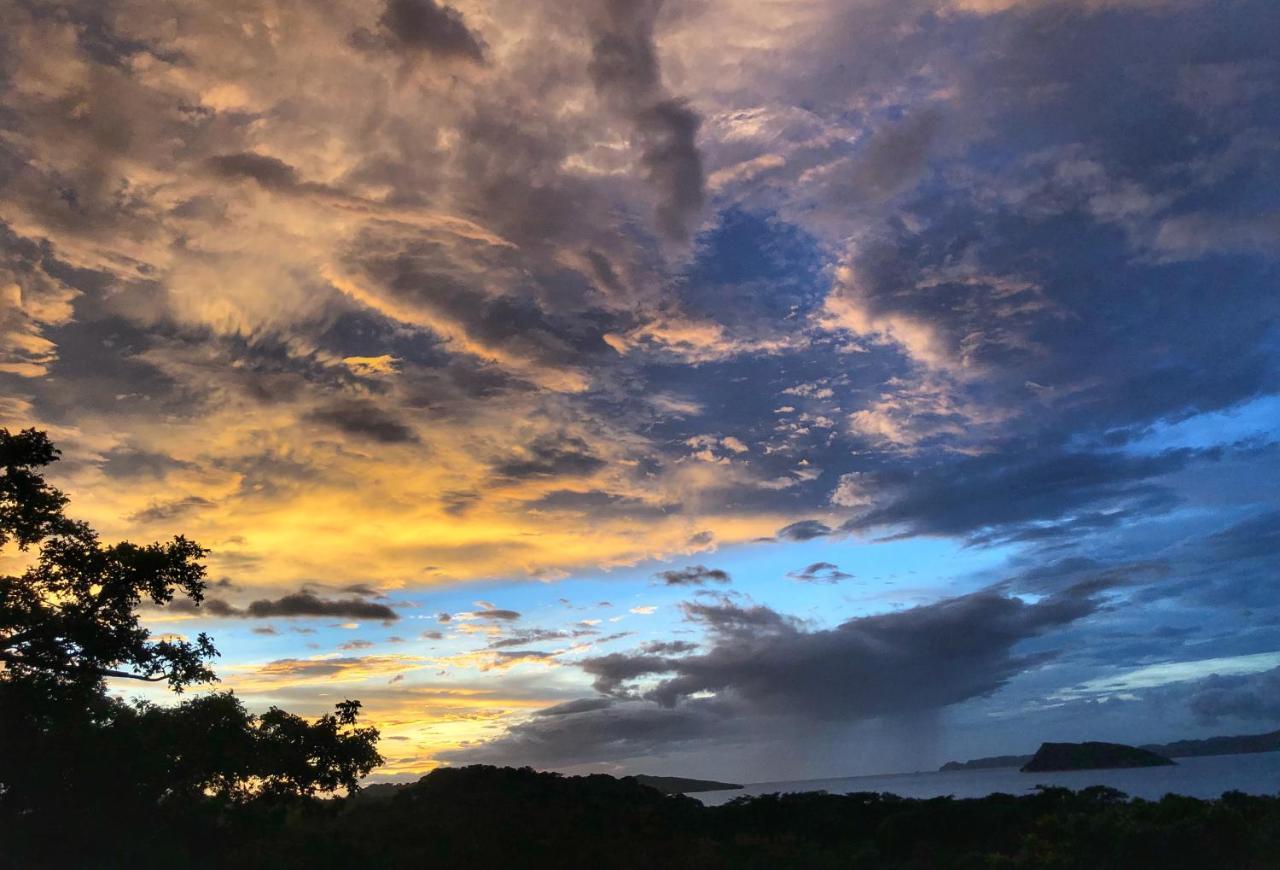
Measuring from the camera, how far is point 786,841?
1378 inches

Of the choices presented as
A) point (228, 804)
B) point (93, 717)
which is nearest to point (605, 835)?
point (228, 804)

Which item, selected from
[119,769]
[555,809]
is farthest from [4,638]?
[555,809]

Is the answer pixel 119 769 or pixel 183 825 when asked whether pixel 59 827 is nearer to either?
pixel 119 769

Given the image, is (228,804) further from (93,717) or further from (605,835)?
(605,835)

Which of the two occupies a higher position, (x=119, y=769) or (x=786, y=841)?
Answer: (x=119, y=769)

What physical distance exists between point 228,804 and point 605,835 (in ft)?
50.2

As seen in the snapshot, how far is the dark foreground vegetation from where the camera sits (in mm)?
20359

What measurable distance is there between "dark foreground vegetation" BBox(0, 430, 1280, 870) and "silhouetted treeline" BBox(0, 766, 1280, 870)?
78 millimetres

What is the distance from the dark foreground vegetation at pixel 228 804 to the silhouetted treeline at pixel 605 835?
8cm

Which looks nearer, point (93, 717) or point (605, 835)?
point (93, 717)

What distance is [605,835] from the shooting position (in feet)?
115

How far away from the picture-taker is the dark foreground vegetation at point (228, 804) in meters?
20.4

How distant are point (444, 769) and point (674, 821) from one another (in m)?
13.8

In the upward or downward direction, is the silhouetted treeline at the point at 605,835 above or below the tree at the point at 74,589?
below
